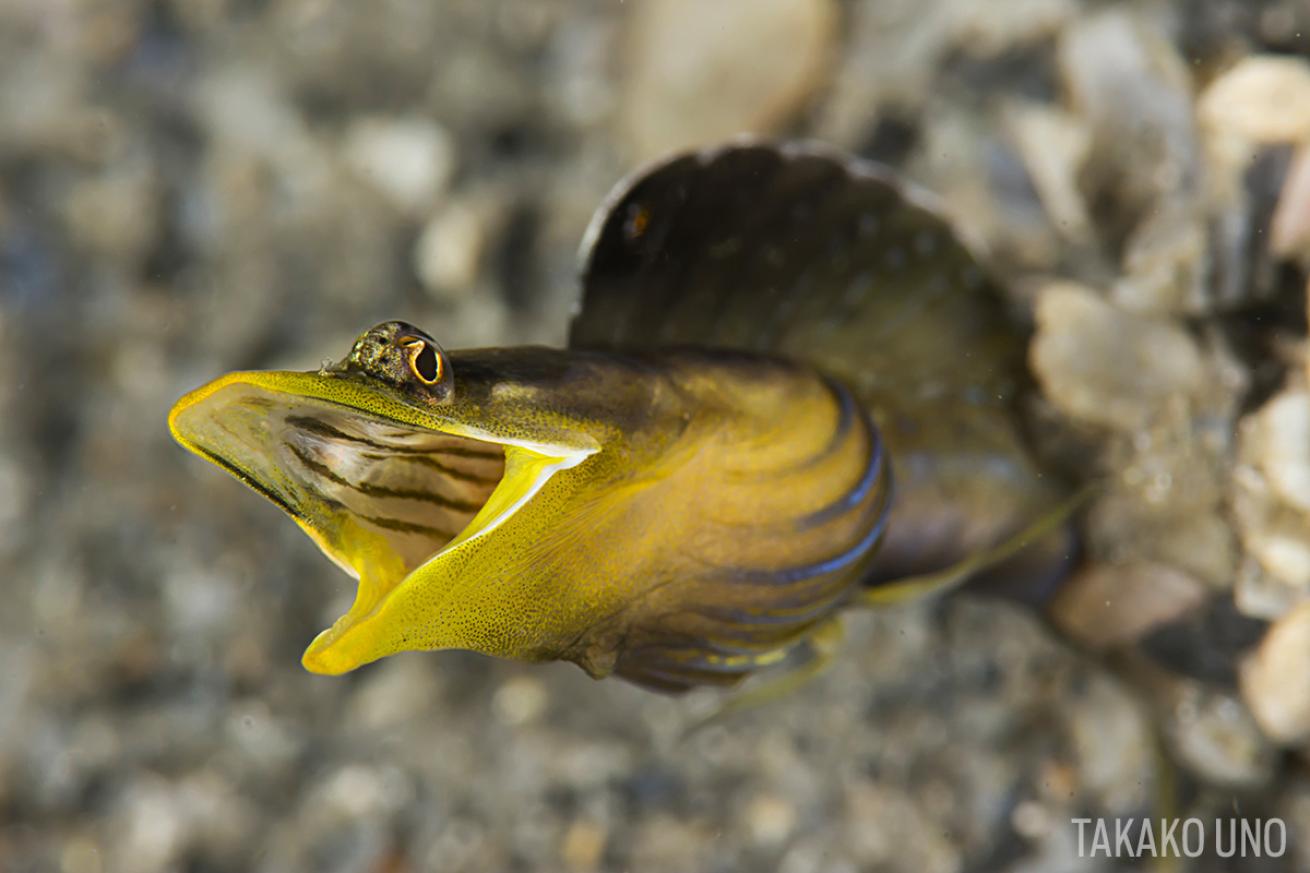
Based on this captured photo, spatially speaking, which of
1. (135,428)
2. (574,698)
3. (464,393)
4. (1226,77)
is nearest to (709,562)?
(464,393)

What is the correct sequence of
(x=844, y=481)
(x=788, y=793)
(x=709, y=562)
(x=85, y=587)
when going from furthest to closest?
(x=85, y=587)
(x=788, y=793)
(x=844, y=481)
(x=709, y=562)

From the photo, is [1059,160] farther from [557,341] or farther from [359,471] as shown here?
[359,471]

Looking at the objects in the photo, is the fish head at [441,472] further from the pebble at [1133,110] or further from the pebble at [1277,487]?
the pebble at [1133,110]

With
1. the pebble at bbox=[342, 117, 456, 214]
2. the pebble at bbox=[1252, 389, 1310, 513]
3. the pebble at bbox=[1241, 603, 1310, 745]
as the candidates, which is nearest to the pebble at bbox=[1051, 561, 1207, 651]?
the pebble at bbox=[1241, 603, 1310, 745]

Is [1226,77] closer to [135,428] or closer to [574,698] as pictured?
[574,698]

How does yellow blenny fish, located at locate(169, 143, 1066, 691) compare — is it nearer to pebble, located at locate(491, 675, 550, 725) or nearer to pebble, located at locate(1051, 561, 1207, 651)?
pebble, located at locate(1051, 561, 1207, 651)

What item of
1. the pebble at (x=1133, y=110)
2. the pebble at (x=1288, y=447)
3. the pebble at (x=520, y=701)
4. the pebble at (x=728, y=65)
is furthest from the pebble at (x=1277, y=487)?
Result: the pebble at (x=520, y=701)

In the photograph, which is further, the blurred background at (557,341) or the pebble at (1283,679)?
the blurred background at (557,341)
